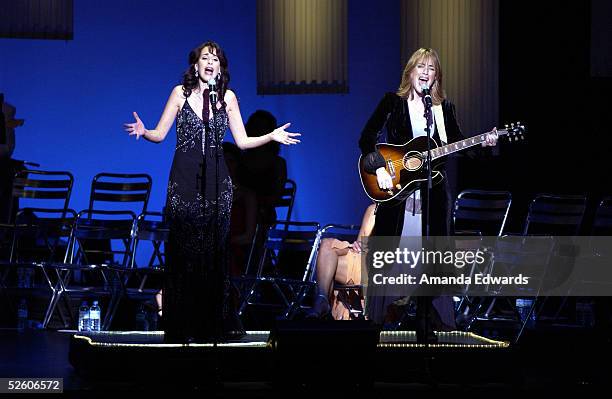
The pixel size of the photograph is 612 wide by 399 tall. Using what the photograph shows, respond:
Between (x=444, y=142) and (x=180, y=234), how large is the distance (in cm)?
145

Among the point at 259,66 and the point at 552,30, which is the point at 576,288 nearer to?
the point at 552,30

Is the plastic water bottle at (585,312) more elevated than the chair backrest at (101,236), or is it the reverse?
the chair backrest at (101,236)

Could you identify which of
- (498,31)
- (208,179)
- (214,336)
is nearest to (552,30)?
(498,31)

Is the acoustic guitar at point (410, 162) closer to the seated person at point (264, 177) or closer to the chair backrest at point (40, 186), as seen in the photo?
the seated person at point (264, 177)

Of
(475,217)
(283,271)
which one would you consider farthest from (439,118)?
(283,271)

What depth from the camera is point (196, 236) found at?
580 cm

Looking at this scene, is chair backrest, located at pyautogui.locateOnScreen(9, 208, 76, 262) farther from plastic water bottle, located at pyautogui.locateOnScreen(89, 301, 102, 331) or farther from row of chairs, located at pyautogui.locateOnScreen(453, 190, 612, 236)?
row of chairs, located at pyautogui.locateOnScreen(453, 190, 612, 236)

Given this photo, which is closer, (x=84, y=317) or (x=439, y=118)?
(x=439, y=118)

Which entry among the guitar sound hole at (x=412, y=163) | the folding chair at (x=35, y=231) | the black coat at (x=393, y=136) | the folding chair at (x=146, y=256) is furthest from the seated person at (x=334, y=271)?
the folding chair at (x=35, y=231)

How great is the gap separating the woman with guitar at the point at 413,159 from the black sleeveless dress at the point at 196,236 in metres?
0.87

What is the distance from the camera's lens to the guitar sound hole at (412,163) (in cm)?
609

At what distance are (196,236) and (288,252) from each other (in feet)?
12.0

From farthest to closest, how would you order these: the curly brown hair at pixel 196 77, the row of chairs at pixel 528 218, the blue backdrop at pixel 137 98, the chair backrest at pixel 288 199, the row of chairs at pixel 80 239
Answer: the blue backdrop at pixel 137 98 < the chair backrest at pixel 288 199 < the row of chairs at pixel 80 239 < the row of chairs at pixel 528 218 < the curly brown hair at pixel 196 77

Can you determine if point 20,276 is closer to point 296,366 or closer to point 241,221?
point 241,221
